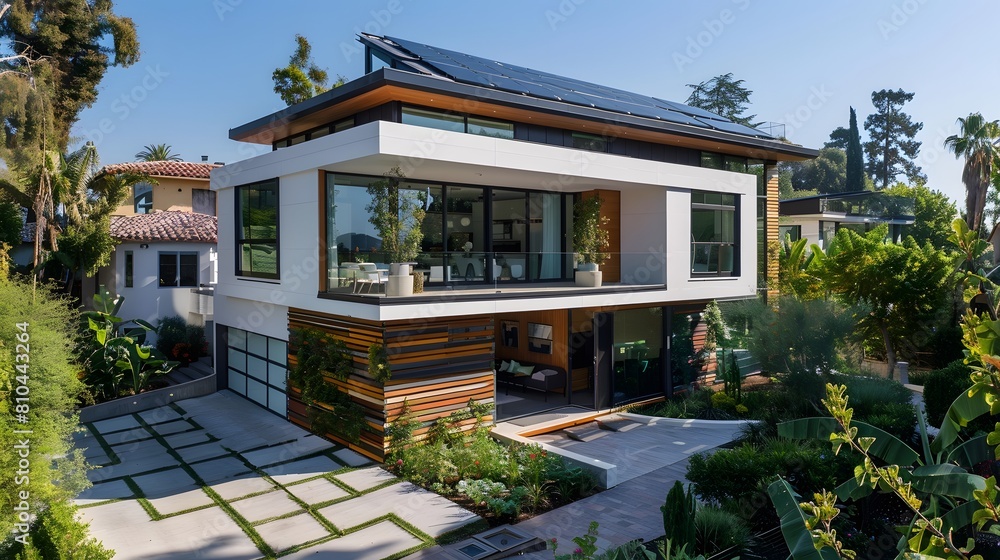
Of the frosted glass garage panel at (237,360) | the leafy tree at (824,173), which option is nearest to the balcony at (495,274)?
the frosted glass garage panel at (237,360)

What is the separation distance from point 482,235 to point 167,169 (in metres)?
20.9

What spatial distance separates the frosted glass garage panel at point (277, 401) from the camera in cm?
1603

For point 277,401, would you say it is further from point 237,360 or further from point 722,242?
point 722,242

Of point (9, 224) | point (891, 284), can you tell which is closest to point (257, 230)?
point (9, 224)

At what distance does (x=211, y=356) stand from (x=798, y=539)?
1971 centimetres

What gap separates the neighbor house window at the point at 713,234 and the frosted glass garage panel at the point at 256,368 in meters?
12.1

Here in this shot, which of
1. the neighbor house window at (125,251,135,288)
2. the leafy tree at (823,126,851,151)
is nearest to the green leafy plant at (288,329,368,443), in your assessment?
the neighbor house window at (125,251,135,288)

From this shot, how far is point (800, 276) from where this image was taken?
2330cm

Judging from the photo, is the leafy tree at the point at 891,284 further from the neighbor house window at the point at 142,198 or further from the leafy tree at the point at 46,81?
the neighbor house window at the point at 142,198

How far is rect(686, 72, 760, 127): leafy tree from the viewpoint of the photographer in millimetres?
46594

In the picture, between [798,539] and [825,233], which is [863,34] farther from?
[825,233]

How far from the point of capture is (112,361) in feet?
56.8

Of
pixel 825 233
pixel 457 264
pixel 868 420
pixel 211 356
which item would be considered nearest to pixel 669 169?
pixel 457 264

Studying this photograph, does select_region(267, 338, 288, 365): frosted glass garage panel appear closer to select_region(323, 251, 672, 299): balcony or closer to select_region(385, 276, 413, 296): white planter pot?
select_region(323, 251, 672, 299): balcony
